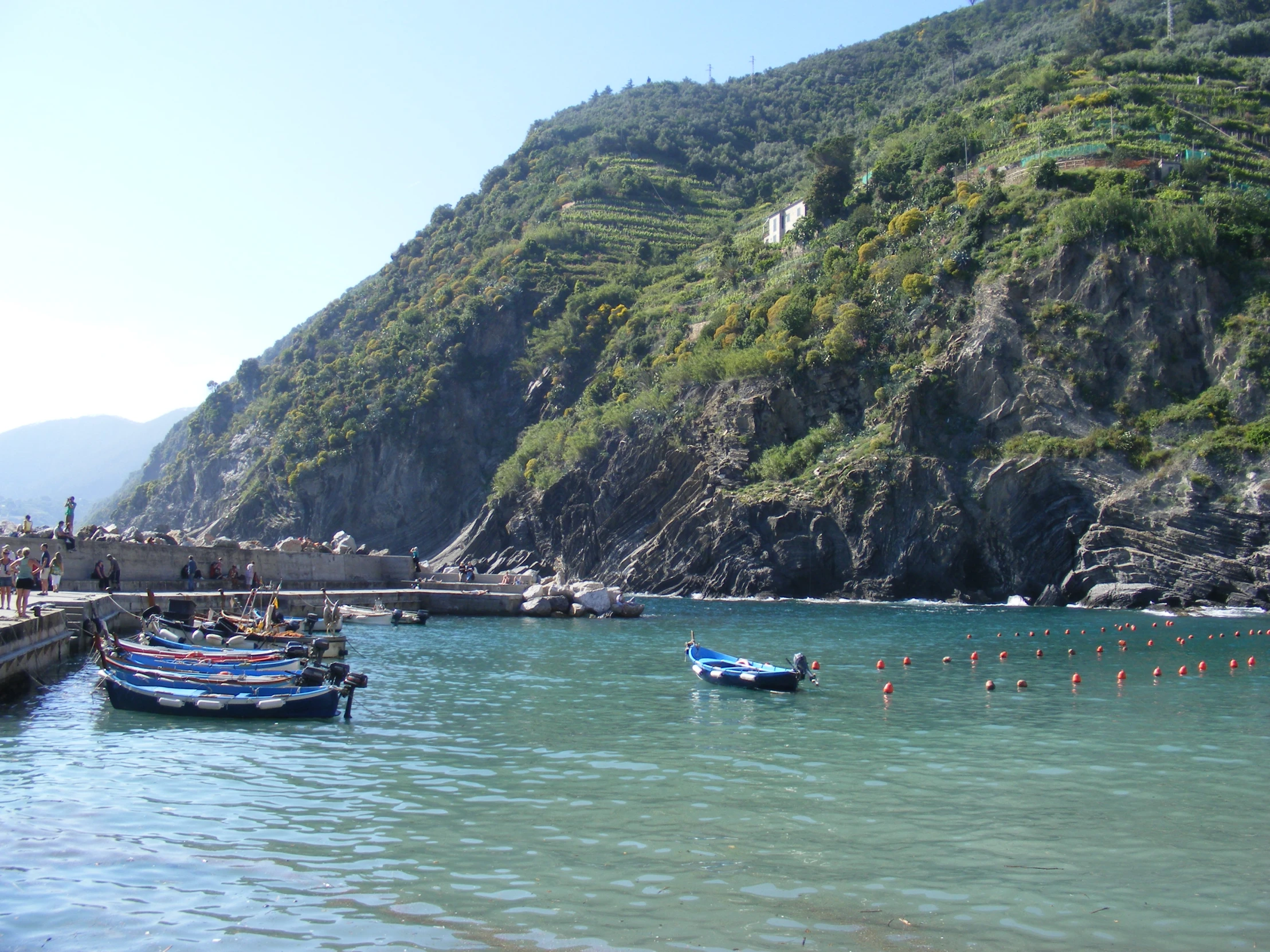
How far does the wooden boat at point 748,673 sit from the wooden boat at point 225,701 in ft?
29.6

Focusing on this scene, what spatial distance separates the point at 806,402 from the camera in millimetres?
59750

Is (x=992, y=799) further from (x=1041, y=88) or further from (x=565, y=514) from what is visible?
(x=1041, y=88)

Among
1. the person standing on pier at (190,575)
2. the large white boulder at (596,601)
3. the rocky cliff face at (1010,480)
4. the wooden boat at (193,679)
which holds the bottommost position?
the large white boulder at (596,601)

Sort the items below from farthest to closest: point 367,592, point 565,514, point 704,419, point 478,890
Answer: point 565,514, point 704,419, point 367,592, point 478,890

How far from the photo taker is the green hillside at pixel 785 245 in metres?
55.0

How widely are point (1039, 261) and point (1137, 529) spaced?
689 inches

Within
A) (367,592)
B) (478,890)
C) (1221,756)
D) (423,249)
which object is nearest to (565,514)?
(367,592)

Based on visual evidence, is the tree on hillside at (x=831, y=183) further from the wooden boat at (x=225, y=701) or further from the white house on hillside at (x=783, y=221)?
the wooden boat at (x=225, y=701)

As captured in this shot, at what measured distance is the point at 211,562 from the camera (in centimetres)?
3950

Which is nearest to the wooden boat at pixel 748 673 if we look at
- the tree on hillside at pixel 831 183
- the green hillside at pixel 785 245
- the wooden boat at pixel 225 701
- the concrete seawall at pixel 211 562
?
the wooden boat at pixel 225 701

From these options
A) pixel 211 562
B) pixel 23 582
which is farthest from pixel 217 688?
pixel 211 562

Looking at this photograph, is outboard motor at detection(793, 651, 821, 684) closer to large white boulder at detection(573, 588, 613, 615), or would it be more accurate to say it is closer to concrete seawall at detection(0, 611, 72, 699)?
concrete seawall at detection(0, 611, 72, 699)

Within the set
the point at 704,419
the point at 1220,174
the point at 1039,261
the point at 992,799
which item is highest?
the point at 1220,174

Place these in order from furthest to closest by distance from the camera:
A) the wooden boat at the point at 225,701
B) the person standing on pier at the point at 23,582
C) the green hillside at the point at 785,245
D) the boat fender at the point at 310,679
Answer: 1. the green hillside at the point at 785,245
2. the person standing on pier at the point at 23,582
3. the boat fender at the point at 310,679
4. the wooden boat at the point at 225,701
